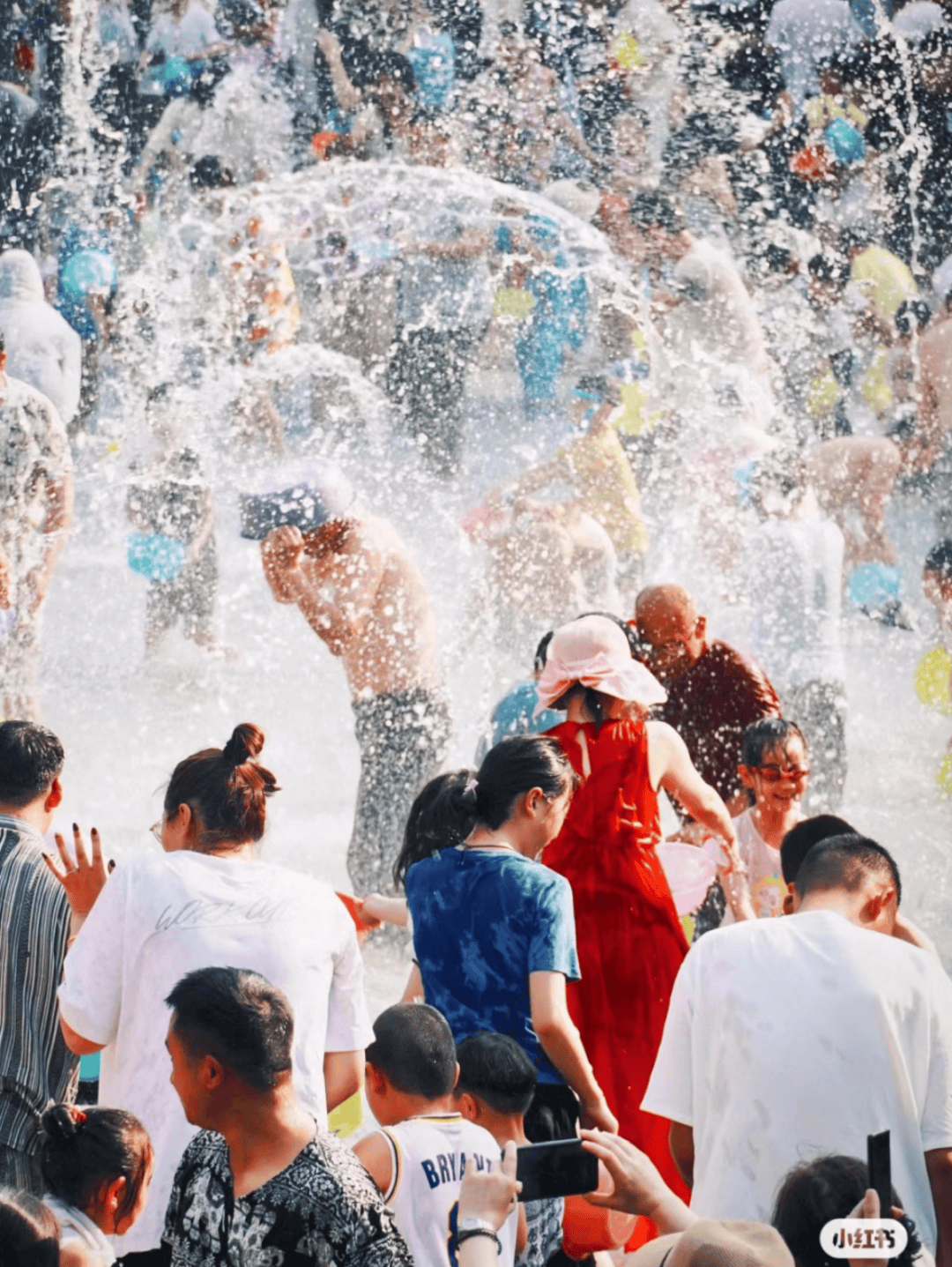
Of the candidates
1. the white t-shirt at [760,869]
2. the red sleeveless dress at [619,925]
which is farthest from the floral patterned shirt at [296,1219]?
the white t-shirt at [760,869]

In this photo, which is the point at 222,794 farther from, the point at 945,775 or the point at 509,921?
the point at 945,775

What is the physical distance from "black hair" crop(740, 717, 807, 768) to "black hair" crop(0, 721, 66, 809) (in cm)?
164

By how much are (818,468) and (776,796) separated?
288 cm

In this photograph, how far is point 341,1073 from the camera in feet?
6.54

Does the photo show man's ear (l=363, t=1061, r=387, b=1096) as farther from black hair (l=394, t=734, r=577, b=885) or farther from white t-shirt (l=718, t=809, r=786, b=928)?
white t-shirt (l=718, t=809, r=786, b=928)

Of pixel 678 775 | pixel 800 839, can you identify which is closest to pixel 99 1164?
pixel 800 839

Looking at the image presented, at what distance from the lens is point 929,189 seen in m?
6.21

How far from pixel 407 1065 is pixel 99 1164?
14.4 inches

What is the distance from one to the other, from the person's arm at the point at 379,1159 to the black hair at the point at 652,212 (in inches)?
194

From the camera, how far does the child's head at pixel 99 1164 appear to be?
1765 millimetres

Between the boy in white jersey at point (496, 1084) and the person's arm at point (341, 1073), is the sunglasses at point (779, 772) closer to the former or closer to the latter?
the boy in white jersey at point (496, 1084)

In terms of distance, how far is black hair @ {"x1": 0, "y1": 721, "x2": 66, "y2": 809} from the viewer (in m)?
2.24

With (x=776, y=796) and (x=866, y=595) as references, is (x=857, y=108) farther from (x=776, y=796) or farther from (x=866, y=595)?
(x=776, y=796)

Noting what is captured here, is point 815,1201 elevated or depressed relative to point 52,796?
depressed
